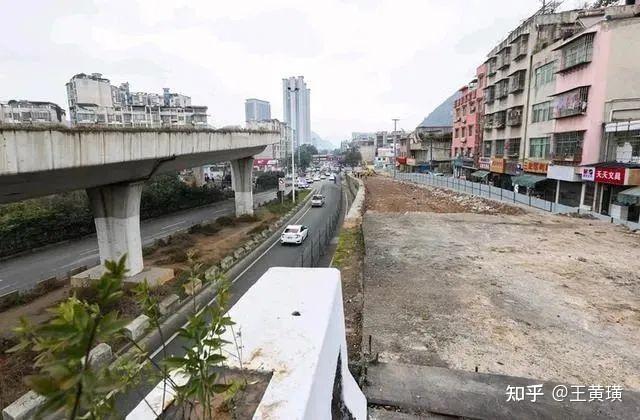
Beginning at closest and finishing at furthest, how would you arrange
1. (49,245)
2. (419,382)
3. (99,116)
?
(419,382) < (99,116) < (49,245)

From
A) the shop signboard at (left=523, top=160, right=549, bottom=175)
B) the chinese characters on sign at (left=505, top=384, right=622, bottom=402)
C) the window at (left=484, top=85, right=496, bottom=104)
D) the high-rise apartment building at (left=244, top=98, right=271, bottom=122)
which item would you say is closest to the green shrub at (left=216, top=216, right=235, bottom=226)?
the chinese characters on sign at (left=505, top=384, right=622, bottom=402)

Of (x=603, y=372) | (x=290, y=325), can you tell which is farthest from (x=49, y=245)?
(x=603, y=372)

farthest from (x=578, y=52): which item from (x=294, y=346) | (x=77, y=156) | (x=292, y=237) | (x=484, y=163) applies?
(x=294, y=346)

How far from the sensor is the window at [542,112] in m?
33.2

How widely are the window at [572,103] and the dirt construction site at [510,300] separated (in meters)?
10.00

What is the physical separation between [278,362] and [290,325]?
714 mm

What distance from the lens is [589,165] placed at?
27078 mm

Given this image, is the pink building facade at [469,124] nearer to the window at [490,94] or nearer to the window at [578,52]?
the window at [490,94]

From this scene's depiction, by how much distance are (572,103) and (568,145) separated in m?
3.33

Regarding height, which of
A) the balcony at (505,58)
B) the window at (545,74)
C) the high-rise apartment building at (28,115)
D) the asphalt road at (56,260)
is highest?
the balcony at (505,58)

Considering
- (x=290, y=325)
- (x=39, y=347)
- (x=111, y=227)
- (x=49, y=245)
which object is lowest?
(x=49, y=245)

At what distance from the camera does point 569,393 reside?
7.06 meters

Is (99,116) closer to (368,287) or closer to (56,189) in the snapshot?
(56,189)

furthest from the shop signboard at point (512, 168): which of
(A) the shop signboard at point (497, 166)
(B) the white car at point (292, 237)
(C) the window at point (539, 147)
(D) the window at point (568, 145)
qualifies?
(B) the white car at point (292, 237)
